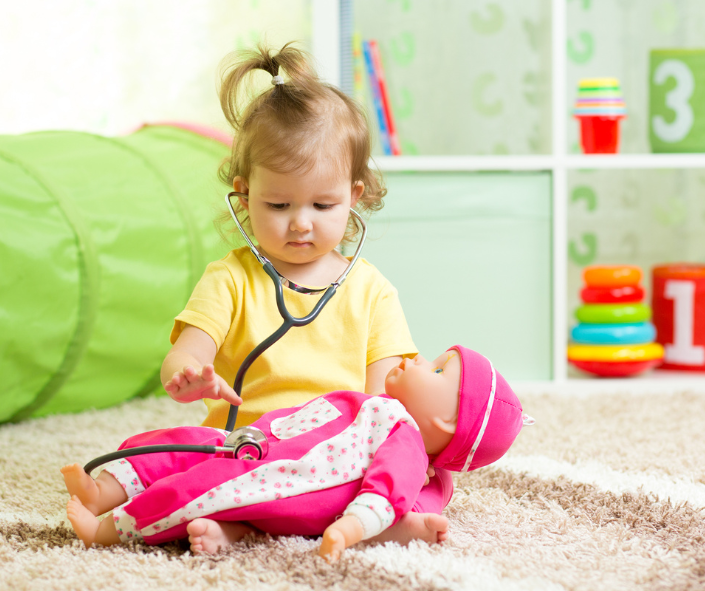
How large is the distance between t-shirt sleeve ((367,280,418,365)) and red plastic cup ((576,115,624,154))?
88 centimetres

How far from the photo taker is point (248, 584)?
66 cm

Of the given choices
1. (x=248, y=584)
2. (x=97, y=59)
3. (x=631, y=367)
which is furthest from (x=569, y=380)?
(x=97, y=59)

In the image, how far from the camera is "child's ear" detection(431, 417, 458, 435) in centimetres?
81

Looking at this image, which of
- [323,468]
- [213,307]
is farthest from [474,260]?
[323,468]

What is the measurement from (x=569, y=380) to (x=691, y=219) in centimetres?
76

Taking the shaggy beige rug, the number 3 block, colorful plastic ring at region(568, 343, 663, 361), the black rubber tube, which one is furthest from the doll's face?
the number 3 block

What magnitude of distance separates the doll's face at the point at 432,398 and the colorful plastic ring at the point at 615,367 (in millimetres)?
939

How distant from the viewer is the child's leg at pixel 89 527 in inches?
29.7

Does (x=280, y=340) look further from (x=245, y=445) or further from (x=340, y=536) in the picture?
(x=340, y=536)

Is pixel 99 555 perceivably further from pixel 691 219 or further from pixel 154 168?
pixel 691 219

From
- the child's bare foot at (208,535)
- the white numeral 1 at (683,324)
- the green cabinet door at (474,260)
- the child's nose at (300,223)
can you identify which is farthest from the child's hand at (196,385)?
the white numeral 1 at (683,324)

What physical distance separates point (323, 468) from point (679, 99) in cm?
137

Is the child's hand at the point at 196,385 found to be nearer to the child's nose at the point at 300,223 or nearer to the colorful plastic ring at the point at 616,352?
the child's nose at the point at 300,223

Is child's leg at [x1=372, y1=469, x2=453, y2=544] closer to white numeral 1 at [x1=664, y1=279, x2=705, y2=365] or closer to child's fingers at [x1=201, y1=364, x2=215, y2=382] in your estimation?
child's fingers at [x1=201, y1=364, x2=215, y2=382]
